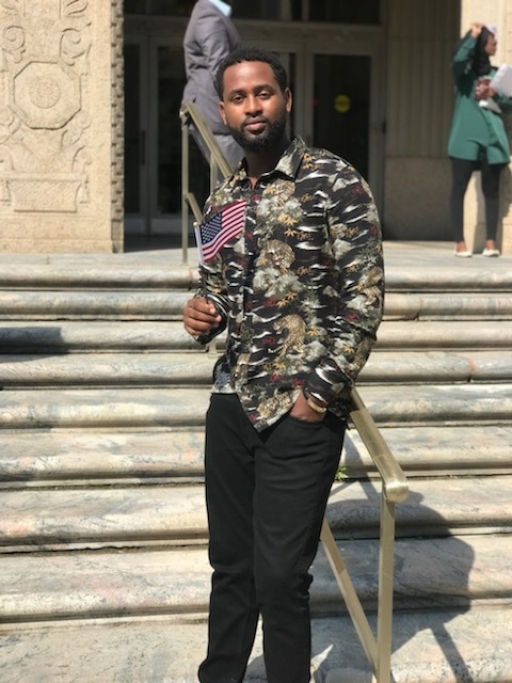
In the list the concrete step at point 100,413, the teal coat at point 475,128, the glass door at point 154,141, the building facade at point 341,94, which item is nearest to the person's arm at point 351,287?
the concrete step at point 100,413

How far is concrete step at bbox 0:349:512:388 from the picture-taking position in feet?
15.1

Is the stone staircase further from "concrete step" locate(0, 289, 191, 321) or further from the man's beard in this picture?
the man's beard

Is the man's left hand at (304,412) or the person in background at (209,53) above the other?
the person in background at (209,53)

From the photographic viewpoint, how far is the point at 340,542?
367 centimetres

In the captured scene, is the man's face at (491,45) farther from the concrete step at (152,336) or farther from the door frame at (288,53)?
the door frame at (288,53)

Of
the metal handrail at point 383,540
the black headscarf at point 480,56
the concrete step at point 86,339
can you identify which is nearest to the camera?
the metal handrail at point 383,540

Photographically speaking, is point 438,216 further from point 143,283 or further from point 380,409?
point 380,409

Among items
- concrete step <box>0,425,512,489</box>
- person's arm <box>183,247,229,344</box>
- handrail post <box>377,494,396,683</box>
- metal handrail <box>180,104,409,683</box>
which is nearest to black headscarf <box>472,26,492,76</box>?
concrete step <box>0,425,512,489</box>

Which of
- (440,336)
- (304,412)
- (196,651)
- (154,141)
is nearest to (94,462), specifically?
→ (196,651)

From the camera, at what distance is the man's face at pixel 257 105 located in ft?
8.05

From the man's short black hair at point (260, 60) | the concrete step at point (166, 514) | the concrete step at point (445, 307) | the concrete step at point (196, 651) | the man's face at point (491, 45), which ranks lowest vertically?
the concrete step at point (196, 651)

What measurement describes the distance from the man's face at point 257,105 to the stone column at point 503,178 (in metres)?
6.14

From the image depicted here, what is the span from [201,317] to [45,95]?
5.44 metres

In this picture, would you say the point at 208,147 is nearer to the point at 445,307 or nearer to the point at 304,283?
the point at 445,307
